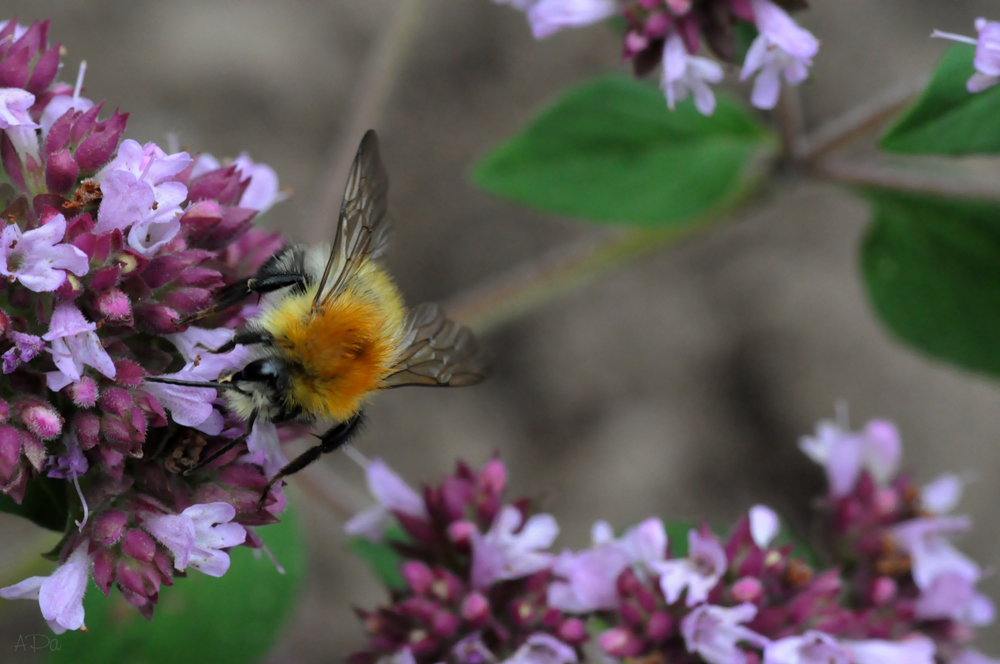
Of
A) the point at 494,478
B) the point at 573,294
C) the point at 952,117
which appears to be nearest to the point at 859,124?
the point at 952,117

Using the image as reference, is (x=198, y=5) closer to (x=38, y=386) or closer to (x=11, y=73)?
(x=11, y=73)

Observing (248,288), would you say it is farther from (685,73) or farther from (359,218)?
(685,73)

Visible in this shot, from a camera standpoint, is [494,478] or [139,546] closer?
[139,546]

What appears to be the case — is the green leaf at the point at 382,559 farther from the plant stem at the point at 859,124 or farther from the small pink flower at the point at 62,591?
the plant stem at the point at 859,124

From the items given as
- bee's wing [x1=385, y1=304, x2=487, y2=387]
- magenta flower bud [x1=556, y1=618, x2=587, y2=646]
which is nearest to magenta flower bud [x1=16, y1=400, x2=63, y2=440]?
bee's wing [x1=385, y1=304, x2=487, y2=387]

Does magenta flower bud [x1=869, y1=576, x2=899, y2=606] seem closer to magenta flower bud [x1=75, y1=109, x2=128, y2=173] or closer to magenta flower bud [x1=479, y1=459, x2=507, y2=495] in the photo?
magenta flower bud [x1=479, y1=459, x2=507, y2=495]

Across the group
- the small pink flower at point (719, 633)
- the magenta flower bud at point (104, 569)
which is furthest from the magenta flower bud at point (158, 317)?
the small pink flower at point (719, 633)
